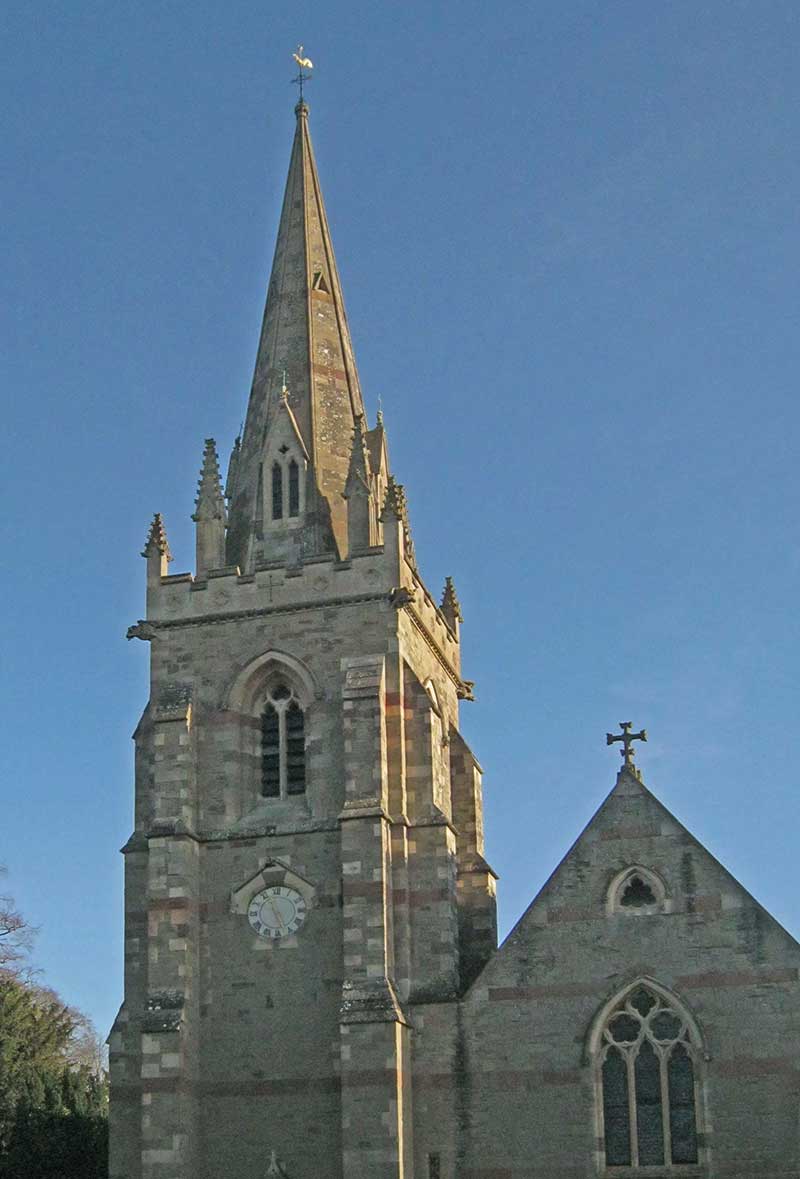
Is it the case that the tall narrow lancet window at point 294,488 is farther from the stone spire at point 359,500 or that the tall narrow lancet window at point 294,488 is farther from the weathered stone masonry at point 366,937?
the stone spire at point 359,500

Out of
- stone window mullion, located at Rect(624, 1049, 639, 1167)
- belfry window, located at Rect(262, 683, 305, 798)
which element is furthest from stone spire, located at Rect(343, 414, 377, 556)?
stone window mullion, located at Rect(624, 1049, 639, 1167)

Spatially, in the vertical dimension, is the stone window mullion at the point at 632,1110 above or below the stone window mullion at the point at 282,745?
below

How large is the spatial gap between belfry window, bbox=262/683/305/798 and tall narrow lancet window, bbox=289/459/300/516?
4502 millimetres

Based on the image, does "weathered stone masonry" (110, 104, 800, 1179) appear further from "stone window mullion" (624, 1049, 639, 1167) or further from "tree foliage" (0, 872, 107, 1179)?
"tree foliage" (0, 872, 107, 1179)

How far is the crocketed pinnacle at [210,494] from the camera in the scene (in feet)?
135

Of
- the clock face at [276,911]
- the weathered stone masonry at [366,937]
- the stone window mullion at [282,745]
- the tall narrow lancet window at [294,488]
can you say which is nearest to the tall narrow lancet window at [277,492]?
the weathered stone masonry at [366,937]

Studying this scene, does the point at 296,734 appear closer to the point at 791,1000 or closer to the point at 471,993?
the point at 471,993

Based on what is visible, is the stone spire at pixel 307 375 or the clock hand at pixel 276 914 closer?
the clock hand at pixel 276 914

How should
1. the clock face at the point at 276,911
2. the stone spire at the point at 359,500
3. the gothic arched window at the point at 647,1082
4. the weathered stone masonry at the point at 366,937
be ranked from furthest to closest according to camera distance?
the stone spire at the point at 359,500 → the clock face at the point at 276,911 → the weathered stone masonry at the point at 366,937 → the gothic arched window at the point at 647,1082

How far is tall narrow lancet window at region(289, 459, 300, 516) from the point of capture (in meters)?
41.3

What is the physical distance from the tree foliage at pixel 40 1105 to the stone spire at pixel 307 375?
46.9 ft

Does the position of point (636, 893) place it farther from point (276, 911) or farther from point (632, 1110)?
point (276, 911)

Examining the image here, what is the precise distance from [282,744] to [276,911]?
3.72 meters

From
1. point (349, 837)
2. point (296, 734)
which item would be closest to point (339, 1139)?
point (349, 837)
